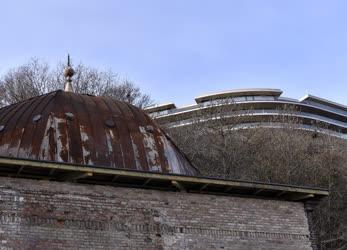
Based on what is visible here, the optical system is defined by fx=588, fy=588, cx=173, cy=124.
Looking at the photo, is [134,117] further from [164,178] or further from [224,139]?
[224,139]

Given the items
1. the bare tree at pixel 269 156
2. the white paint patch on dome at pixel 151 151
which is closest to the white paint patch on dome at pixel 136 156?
the white paint patch on dome at pixel 151 151

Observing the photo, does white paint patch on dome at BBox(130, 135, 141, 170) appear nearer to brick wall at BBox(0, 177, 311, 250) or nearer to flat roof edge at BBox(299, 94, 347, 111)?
brick wall at BBox(0, 177, 311, 250)

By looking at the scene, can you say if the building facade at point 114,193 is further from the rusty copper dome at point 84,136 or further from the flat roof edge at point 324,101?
the flat roof edge at point 324,101

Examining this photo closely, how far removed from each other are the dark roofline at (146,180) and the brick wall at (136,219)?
148mm

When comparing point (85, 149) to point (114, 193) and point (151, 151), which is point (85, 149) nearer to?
point (151, 151)

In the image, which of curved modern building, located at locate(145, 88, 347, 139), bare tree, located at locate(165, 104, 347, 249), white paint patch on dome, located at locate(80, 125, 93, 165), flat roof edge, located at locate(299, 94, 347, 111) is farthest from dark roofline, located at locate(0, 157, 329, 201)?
flat roof edge, located at locate(299, 94, 347, 111)

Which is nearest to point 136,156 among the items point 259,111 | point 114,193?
point 114,193

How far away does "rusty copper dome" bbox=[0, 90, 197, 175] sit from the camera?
1469 cm

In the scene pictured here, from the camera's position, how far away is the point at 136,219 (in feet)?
42.9

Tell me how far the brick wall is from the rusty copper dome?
177cm

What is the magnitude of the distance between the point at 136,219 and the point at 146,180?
89cm

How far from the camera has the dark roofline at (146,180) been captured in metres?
12.2

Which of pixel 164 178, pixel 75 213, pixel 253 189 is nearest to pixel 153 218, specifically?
pixel 164 178

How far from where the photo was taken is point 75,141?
1490cm
